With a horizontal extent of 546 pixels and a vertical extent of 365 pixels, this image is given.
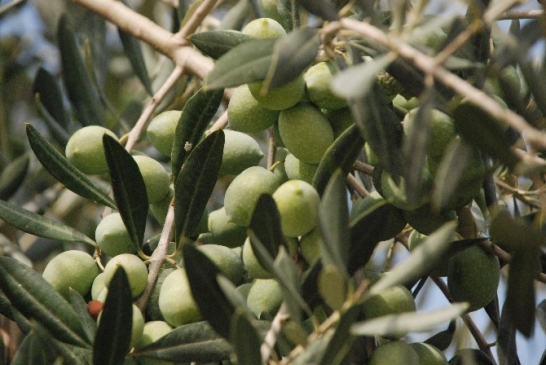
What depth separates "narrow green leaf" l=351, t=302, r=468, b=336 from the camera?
0.75m

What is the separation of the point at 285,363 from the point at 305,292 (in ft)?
0.35

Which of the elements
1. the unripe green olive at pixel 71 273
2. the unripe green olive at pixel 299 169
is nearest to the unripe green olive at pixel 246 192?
the unripe green olive at pixel 299 169

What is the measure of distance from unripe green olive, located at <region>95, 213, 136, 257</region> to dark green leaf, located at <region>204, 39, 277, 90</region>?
0.42 metres

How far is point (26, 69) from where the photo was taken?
97.5 inches

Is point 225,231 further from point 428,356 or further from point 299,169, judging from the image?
point 428,356

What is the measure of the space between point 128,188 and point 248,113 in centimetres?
20

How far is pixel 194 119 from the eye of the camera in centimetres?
117

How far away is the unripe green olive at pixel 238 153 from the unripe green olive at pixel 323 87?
198 mm

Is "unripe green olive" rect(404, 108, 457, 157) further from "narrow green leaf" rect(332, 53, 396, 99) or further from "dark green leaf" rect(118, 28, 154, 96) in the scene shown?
"dark green leaf" rect(118, 28, 154, 96)

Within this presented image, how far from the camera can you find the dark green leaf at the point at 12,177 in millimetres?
1731

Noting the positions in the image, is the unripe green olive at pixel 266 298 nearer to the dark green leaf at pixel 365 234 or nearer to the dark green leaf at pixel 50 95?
the dark green leaf at pixel 365 234

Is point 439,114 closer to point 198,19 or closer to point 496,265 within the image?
point 496,265

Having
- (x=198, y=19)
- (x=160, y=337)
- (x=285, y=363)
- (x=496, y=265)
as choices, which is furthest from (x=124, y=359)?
(x=198, y=19)

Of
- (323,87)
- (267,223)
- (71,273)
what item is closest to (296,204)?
(267,223)
